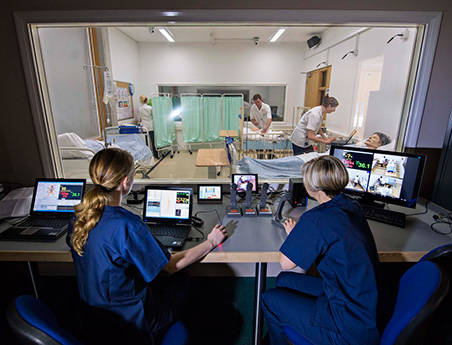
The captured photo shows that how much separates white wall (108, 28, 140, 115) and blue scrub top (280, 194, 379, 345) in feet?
16.1

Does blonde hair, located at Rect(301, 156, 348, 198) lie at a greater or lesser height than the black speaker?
lesser

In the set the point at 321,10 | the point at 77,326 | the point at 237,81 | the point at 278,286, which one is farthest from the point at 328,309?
the point at 237,81

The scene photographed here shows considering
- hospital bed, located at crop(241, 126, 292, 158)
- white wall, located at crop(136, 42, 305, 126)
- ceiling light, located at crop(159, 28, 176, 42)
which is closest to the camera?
hospital bed, located at crop(241, 126, 292, 158)

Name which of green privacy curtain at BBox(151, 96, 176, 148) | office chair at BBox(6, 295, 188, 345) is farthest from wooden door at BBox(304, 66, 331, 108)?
office chair at BBox(6, 295, 188, 345)

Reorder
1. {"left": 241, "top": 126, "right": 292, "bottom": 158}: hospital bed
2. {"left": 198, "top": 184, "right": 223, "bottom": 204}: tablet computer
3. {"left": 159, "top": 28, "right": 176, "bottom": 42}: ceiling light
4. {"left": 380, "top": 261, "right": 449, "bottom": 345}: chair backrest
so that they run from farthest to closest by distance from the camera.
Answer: {"left": 159, "top": 28, "right": 176, "bottom": 42}: ceiling light < {"left": 241, "top": 126, "right": 292, "bottom": 158}: hospital bed < {"left": 198, "top": 184, "right": 223, "bottom": 204}: tablet computer < {"left": 380, "top": 261, "right": 449, "bottom": 345}: chair backrest

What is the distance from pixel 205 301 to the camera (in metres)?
1.74

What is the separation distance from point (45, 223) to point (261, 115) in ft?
14.0

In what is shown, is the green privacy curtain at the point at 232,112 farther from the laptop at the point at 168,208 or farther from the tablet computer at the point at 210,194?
the laptop at the point at 168,208

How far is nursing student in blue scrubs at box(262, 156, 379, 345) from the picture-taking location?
2.88 ft

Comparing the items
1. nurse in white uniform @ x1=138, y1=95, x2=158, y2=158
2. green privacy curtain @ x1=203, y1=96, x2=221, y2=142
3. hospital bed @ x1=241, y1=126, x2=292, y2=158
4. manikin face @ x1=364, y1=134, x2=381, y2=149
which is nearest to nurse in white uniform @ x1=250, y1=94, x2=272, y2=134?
hospital bed @ x1=241, y1=126, x2=292, y2=158

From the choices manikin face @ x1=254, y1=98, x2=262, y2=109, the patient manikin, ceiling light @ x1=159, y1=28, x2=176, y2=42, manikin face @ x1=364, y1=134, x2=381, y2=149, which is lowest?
the patient manikin

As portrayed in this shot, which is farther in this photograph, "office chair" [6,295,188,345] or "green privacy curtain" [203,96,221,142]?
"green privacy curtain" [203,96,221,142]

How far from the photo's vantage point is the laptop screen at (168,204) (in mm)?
1460

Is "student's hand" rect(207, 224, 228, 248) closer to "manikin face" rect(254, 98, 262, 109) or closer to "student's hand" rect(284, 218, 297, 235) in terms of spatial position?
"student's hand" rect(284, 218, 297, 235)
